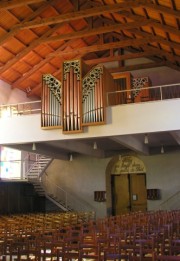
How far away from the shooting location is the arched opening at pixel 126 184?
21016 millimetres

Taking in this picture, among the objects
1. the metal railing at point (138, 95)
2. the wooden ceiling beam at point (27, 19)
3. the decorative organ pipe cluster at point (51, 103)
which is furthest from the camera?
the wooden ceiling beam at point (27, 19)

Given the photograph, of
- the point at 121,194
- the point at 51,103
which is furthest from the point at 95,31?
the point at 121,194

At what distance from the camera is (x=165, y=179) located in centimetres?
1973

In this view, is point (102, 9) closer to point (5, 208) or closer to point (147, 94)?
point (147, 94)

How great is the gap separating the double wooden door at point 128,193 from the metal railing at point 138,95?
5089mm

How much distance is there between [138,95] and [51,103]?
4996mm

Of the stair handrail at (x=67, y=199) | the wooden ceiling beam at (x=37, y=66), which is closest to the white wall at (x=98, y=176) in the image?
the stair handrail at (x=67, y=199)

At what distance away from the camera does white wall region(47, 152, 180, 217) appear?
64.4 feet

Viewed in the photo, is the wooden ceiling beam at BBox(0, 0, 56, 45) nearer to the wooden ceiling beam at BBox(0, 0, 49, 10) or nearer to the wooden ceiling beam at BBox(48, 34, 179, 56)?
the wooden ceiling beam at BBox(0, 0, 49, 10)

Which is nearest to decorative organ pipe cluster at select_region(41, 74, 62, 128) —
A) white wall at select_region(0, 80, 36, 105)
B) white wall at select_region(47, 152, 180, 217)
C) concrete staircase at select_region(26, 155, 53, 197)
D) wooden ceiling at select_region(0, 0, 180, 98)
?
wooden ceiling at select_region(0, 0, 180, 98)

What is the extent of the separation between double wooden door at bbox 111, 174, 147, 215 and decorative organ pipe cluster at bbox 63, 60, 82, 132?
29.6 ft

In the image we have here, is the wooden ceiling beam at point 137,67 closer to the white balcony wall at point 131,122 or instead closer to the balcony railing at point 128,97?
the balcony railing at point 128,97

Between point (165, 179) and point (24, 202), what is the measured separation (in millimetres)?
7847

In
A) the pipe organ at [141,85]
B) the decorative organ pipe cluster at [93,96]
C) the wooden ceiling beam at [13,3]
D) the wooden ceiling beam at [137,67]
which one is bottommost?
the decorative organ pipe cluster at [93,96]
